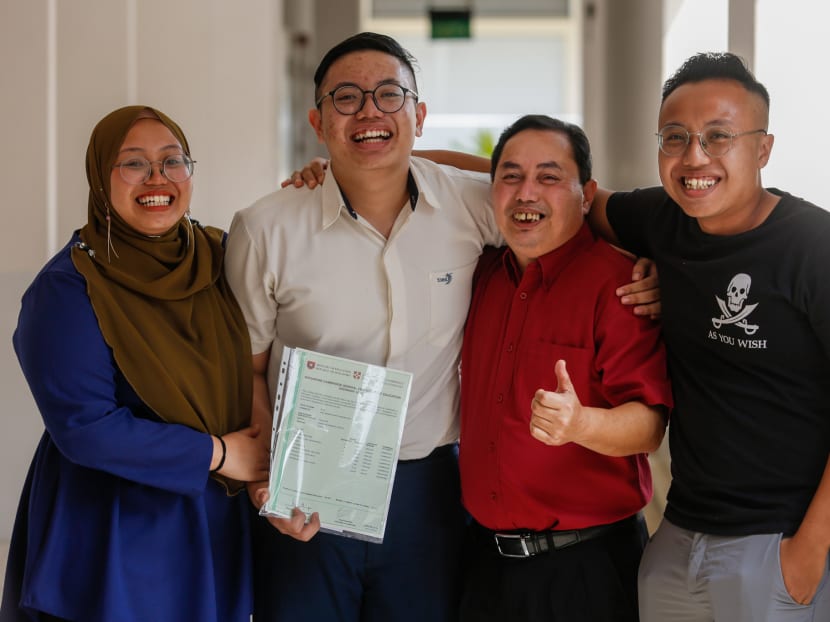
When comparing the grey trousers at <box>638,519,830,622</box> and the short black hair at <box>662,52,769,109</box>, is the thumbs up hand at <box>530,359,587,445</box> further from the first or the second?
the short black hair at <box>662,52,769,109</box>

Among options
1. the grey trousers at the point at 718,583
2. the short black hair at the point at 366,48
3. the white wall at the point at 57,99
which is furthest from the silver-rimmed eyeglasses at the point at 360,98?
the white wall at the point at 57,99

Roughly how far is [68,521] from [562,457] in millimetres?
1115

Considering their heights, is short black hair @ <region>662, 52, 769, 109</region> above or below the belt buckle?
above

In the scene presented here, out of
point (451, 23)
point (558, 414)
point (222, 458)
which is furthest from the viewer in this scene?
point (451, 23)

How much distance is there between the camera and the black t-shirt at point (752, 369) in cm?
164

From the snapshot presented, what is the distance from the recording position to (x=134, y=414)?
192 cm

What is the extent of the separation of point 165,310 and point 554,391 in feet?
2.97

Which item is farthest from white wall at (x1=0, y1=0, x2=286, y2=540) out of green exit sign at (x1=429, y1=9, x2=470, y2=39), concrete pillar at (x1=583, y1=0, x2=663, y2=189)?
green exit sign at (x1=429, y1=9, x2=470, y2=39)

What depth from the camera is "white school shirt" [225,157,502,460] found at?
83.0 inches

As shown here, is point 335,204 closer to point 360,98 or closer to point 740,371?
point 360,98

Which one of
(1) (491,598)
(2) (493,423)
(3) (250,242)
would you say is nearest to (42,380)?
(3) (250,242)

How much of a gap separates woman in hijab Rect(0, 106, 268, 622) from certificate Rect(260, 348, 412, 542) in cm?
10

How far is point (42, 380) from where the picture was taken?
1793mm

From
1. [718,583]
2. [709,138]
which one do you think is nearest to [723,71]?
[709,138]
